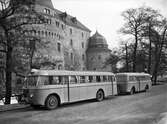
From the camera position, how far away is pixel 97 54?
7150cm

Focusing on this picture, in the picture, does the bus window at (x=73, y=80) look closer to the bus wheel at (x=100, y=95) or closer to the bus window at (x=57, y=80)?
the bus window at (x=57, y=80)

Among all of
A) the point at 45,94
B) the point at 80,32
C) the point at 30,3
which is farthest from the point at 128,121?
the point at 80,32

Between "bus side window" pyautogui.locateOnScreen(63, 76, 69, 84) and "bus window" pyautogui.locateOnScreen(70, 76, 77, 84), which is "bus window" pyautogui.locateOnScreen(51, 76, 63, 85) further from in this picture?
"bus window" pyautogui.locateOnScreen(70, 76, 77, 84)

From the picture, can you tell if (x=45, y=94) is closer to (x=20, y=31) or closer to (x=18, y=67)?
(x=18, y=67)

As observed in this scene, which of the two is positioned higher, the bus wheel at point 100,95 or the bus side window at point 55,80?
the bus side window at point 55,80

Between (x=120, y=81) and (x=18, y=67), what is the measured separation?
36.3ft

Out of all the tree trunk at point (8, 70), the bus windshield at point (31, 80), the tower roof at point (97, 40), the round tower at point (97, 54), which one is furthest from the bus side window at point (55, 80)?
the tower roof at point (97, 40)

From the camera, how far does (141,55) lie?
3662 centimetres

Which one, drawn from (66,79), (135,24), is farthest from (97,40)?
(66,79)

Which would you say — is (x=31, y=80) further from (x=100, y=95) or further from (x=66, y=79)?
(x=100, y=95)

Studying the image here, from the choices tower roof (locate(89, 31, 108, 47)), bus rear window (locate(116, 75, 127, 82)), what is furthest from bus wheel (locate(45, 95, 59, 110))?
tower roof (locate(89, 31, 108, 47))

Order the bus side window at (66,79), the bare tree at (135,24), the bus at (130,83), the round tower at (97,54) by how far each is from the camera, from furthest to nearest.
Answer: the round tower at (97,54) < the bare tree at (135,24) < the bus at (130,83) < the bus side window at (66,79)

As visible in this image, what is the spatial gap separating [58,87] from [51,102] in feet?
3.71

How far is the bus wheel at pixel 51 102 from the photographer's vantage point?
42.7 ft
